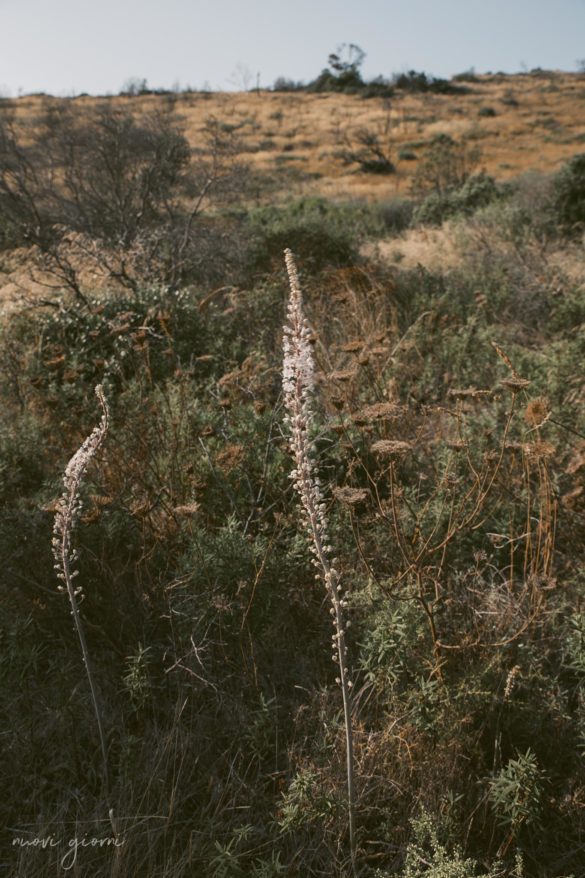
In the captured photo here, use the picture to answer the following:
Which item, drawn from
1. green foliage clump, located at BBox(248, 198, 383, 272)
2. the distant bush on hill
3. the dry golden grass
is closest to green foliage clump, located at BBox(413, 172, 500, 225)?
green foliage clump, located at BBox(248, 198, 383, 272)

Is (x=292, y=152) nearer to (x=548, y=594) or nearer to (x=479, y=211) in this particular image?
(x=479, y=211)

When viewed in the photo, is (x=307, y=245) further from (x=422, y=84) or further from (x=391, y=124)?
(x=422, y=84)

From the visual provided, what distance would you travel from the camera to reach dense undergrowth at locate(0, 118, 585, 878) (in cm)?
228

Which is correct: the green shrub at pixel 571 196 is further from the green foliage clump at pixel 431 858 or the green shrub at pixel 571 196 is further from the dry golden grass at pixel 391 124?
the dry golden grass at pixel 391 124

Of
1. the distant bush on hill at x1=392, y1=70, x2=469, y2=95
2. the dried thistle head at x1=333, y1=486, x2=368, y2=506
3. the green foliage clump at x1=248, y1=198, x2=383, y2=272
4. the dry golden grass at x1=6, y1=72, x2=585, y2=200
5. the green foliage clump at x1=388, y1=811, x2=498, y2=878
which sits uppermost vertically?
the distant bush on hill at x1=392, y1=70, x2=469, y2=95

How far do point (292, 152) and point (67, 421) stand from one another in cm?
3079

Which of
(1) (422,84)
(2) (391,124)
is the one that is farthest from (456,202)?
(1) (422,84)

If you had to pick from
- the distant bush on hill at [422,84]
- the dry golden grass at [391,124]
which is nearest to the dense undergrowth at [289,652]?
the dry golden grass at [391,124]

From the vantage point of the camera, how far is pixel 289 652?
3014 mm

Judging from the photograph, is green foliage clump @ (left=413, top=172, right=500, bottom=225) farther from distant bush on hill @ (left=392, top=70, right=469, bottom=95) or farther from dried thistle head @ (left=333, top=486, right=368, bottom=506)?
distant bush on hill @ (left=392, top=70, right=469, bottom=95)

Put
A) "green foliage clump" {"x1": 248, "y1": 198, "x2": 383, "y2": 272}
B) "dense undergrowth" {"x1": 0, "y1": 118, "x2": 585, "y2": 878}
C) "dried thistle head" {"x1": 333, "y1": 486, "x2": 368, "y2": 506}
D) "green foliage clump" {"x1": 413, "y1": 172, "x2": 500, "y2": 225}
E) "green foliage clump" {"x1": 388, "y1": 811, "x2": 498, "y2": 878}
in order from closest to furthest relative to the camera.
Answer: "green foliage clump" {"x1": 388, "y1": 811, "x2": 498, "y2": 878} → "dense undergrowth" {"x1": 0, "y1": 118, "x2": 585, "y2": 878} → "dried thistle head" {"x1": 333, "y1": 486, "x2": 368, "y2": 506} → "green foliage clump" {"x1": 248, "y1": 198, "x2": 383, "y2": 272} → "green foliage clump" {"x1": 413, "y1": 172, "x2": 500, "y2": 225}

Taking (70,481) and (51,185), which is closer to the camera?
(70,481)

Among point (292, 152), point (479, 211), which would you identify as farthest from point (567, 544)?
point (292, 152)

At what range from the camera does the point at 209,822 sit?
89.5 inches
